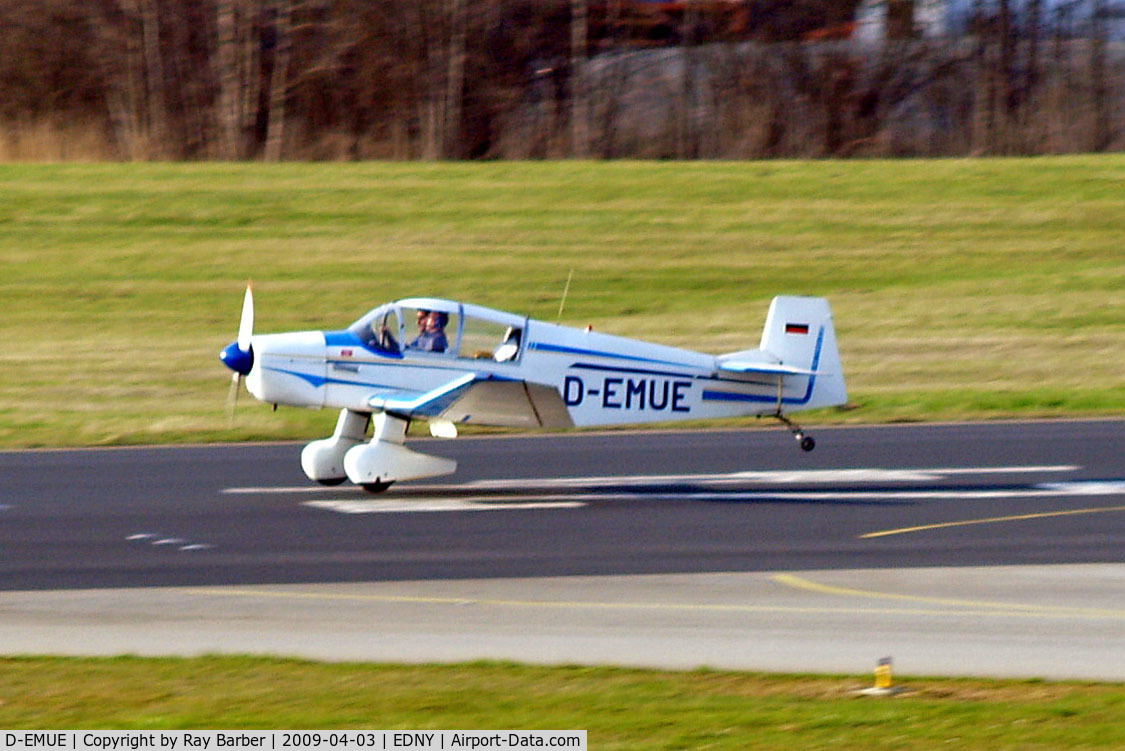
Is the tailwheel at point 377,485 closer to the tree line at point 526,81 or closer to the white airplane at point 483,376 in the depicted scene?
the white airplane at point 483,376

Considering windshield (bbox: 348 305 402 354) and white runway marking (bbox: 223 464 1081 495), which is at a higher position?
windshield (bbox: 348 305 402 354)

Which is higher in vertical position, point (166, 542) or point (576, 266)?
point (576, 266)

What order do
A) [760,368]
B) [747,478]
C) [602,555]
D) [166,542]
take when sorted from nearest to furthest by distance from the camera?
1. [602,555]
2. [166,542]
3. [760,368]
4. [747,478]

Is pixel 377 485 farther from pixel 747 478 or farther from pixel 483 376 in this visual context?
pixel 747 478

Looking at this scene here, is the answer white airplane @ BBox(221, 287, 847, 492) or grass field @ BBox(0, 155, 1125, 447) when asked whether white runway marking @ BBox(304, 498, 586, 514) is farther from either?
grass field @ BBox(0, 155, 1125, 447)

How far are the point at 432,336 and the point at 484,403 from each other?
0.88 m

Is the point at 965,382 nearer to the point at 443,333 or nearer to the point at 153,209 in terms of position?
the point at 443,333

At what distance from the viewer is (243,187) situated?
36.0 metres

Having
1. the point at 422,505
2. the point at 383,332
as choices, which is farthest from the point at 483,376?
the point at 422,505

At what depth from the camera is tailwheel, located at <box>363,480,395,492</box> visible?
51.3 feet

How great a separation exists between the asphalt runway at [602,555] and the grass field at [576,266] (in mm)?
3794

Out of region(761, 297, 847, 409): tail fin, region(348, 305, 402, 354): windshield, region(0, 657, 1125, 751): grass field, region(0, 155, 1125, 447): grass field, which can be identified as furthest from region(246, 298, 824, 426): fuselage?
region(0, 657, 1125, 751): grass field

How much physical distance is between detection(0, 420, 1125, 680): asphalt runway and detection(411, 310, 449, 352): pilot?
5.03 ft

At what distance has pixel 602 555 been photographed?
1277 centimetres
